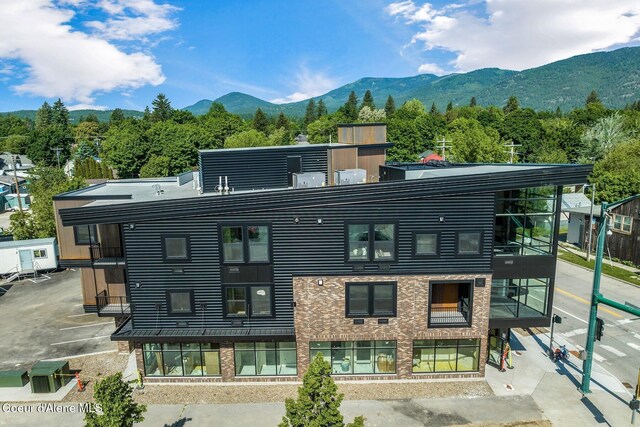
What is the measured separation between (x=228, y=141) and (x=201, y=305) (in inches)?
3086

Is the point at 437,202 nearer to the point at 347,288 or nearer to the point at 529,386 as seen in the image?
the point at 347,288

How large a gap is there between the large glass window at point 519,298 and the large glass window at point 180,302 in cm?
1599

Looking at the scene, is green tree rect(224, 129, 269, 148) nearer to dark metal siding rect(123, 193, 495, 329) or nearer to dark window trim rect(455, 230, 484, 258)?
dark metal siding rect(123, 193, 495, 329)

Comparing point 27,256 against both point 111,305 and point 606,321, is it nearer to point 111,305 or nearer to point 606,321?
point 111,305

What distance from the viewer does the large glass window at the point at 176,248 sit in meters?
20.5

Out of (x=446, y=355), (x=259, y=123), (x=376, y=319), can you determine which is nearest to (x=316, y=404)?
(x=376, y=319)

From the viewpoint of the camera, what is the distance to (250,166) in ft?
86.3

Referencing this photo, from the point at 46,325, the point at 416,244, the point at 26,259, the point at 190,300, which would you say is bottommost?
the point at 46,325

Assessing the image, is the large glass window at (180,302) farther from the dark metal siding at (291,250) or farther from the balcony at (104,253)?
the balcony at (104,253)

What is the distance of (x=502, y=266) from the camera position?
835 inches

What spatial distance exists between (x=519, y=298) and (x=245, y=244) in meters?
15.0

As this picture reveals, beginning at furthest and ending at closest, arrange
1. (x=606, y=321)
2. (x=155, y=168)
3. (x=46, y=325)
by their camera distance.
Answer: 1. (x=155, y=168)
2. (x=46, y=325)
3. (x=606, y=321)

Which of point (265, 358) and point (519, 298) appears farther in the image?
point (265, 358)

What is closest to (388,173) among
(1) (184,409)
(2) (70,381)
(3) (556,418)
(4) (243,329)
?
(4) (243,329)
